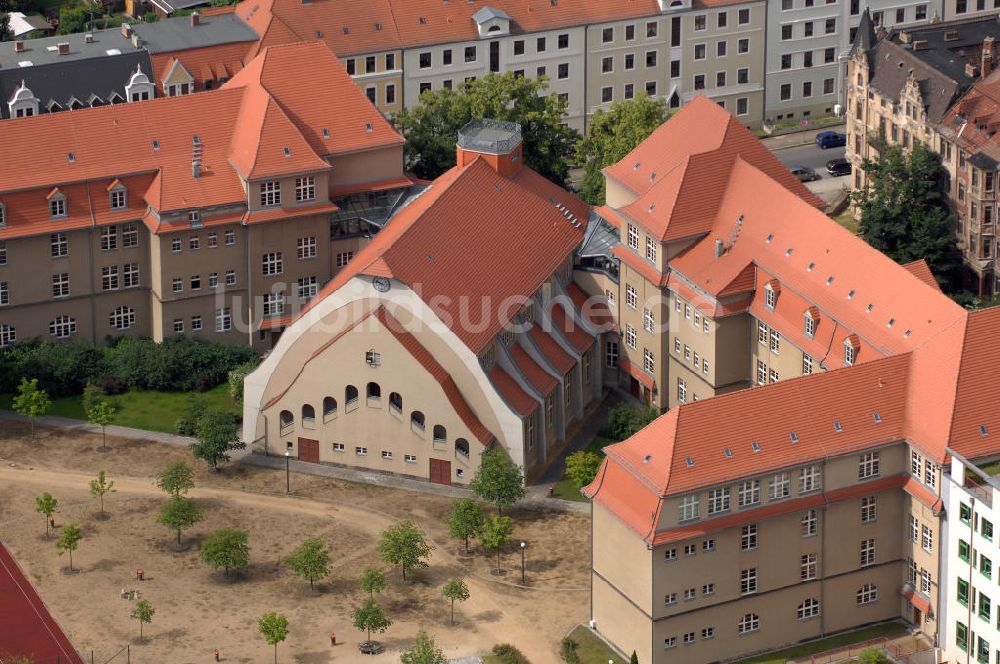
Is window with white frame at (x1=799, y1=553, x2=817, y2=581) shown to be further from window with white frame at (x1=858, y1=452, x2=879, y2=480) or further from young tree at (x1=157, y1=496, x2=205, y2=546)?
young tree at (x1=157, y1=496, x2=205, y2=546)

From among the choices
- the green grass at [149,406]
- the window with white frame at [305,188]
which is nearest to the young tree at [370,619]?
the green grass at [149,406]

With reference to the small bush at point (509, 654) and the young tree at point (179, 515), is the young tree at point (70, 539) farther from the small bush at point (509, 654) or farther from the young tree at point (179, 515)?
the small bush at point (509, 654)

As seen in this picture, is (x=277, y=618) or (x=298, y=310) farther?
(x=298, y=310)

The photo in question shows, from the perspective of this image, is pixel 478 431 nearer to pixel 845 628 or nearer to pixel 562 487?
pixel 562 487

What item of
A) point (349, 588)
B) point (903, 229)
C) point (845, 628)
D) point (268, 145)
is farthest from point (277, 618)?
point (903, 229)

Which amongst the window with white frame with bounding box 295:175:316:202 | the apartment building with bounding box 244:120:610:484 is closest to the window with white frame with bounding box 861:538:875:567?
the apartment building with bounding box 244:120:610:484

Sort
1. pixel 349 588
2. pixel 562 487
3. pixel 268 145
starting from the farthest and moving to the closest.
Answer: pixel 268 145
pixel 562 487
pixel 349 588
